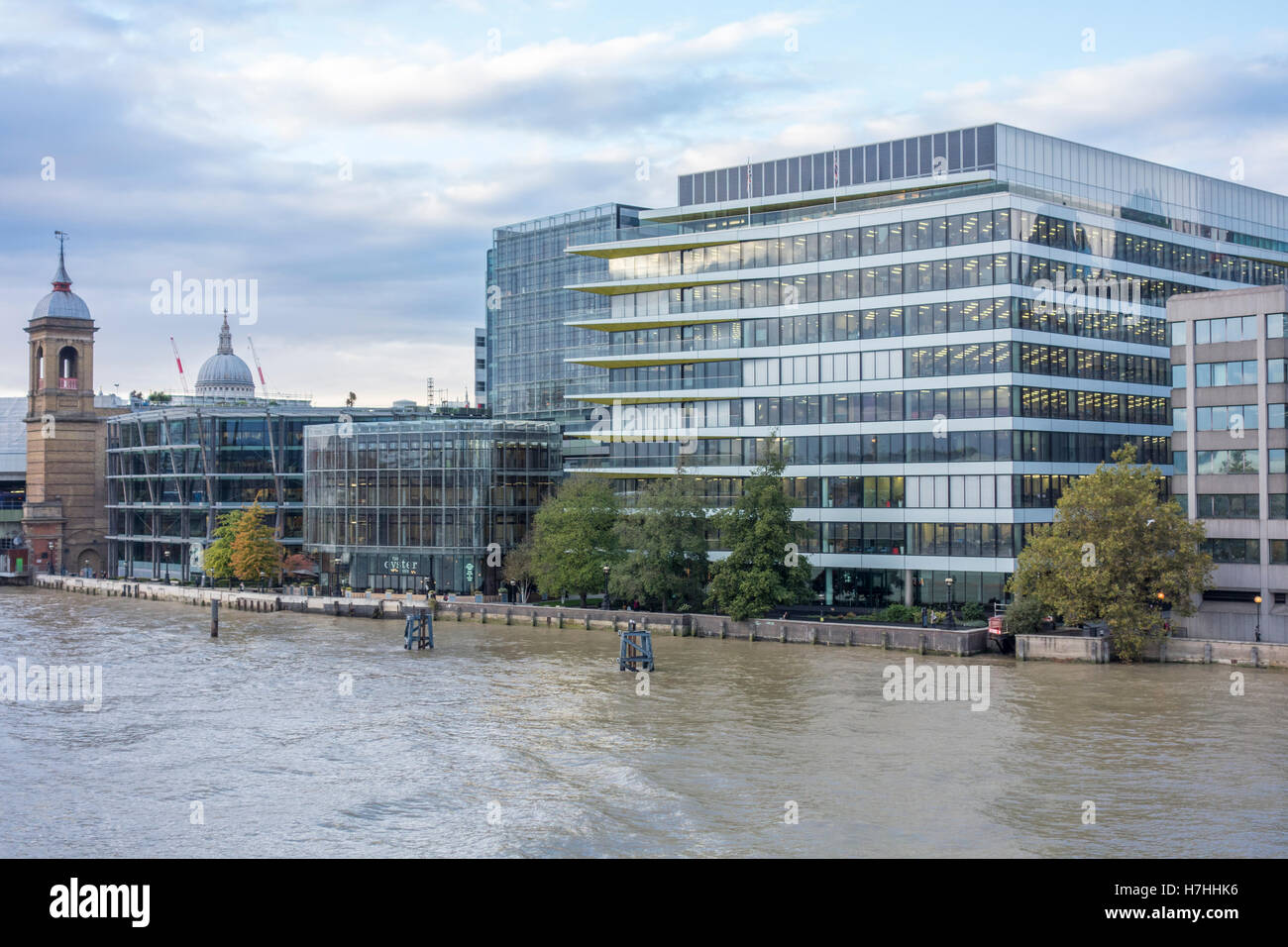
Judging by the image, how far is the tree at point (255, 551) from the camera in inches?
4144

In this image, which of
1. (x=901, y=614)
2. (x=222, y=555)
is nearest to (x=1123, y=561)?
(x=901, y=614)

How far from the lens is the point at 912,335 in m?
79.0

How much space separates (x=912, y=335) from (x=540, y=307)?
2995 inches

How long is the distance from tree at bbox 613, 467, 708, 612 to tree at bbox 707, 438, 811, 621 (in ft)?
11.1

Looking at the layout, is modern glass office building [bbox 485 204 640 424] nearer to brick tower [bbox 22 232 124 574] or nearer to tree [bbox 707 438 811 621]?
brick tower [bbox 22 232 124 574]

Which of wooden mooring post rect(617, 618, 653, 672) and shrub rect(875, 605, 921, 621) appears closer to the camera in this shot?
wooden mooring post rect(617, 618, 653, 672)

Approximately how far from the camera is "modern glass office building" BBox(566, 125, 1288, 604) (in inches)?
2992

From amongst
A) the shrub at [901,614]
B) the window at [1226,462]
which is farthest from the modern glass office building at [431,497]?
the window at [1226,462]

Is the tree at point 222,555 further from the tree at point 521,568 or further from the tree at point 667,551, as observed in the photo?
the tree at point 667,551

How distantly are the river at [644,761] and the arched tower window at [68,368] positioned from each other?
87.9 metres

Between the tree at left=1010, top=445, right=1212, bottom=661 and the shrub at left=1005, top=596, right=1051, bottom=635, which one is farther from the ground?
the tree at left=1010, top=445, right=1212, bottom=661

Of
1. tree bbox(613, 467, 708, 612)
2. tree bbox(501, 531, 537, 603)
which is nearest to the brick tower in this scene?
tree bbox(501, 531, 537, 603)
